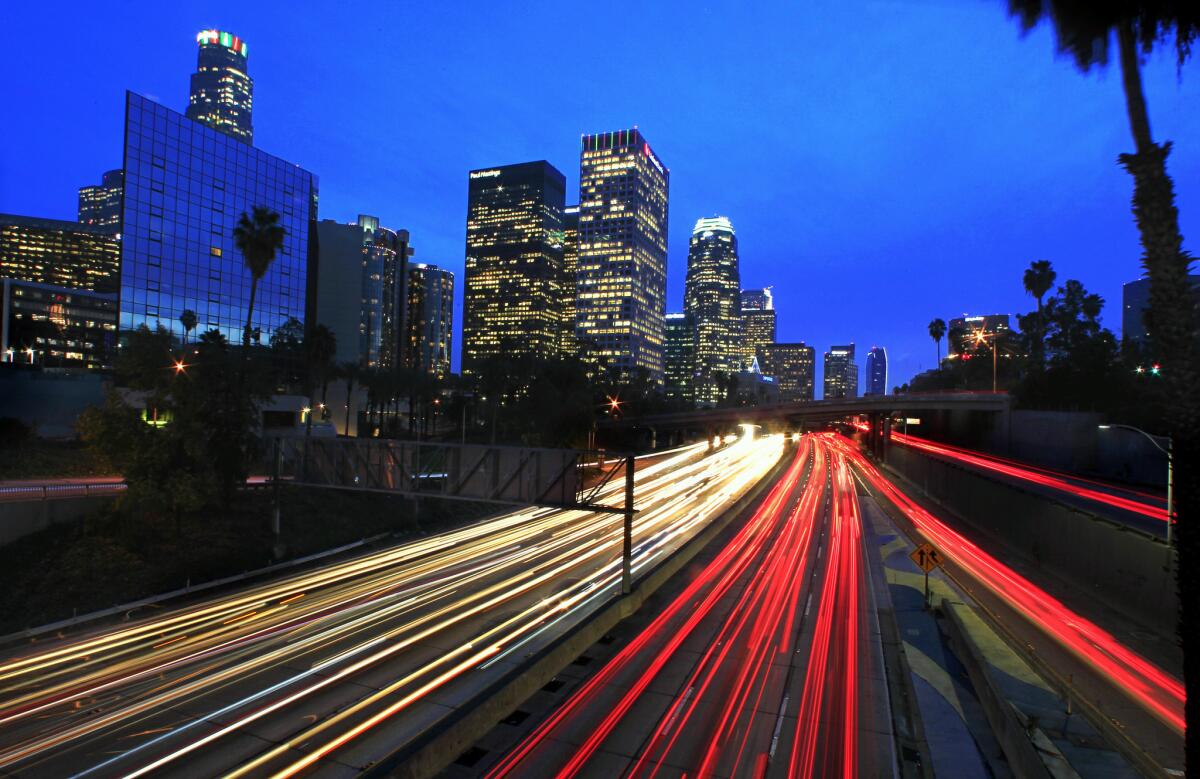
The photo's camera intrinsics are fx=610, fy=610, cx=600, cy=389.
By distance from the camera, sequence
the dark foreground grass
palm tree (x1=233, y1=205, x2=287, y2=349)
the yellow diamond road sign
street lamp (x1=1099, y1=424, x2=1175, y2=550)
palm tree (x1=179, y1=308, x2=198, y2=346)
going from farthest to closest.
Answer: palm tree (x1=179, y1=308, x2=198, y2=346) < palm tree (x1=233, y1=205, x2=287, y2=349) < the dark foreground grass < the yellow diamond road sign < street lamp (x1=1099, y1=424, x2=1175, y2=550)

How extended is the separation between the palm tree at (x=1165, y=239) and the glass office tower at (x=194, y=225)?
277 feet

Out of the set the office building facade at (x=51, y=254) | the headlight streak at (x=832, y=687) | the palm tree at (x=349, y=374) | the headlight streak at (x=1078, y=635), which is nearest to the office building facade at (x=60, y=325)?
the palm tree at (x=349, y=374)

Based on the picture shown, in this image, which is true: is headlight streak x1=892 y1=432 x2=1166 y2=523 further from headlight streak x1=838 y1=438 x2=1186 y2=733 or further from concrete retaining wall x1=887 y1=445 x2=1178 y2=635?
headlight streak x1=838 y1=438 x2=1186 y2=733

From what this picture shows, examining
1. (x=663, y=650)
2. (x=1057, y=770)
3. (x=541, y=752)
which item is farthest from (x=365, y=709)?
(x=1057, y=770)

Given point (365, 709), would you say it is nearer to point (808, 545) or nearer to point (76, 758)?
point (76, 758)

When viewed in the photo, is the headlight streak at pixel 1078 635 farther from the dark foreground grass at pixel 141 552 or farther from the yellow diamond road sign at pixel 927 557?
the dark foreground grass at pixel 141 552

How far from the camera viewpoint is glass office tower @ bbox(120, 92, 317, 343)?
7144 centimetres

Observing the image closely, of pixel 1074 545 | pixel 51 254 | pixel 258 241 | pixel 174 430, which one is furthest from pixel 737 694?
pixel 51 254

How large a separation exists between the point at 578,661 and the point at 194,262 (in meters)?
81.4

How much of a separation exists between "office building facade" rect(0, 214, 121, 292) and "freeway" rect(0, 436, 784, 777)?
190m

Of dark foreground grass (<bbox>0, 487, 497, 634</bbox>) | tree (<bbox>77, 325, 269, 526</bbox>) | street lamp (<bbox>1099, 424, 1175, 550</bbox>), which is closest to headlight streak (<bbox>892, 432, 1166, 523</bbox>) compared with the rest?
street lamp (<bbox>1099, 424, 1175, 550</bbox>)

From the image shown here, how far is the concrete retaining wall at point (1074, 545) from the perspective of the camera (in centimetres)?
2044

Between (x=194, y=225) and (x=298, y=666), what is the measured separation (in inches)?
3084

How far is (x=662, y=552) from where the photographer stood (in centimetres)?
3145
